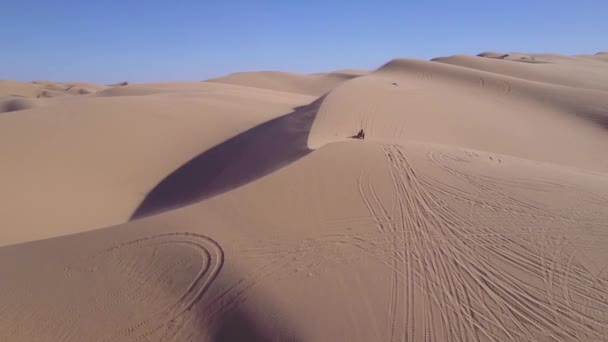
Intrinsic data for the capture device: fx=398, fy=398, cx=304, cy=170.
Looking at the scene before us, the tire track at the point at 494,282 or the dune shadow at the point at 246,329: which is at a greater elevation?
the tire track at the point at 494,282

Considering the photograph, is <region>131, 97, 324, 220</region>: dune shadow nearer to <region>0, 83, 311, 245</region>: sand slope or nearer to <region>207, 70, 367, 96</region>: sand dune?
<region>0, 83, 311, 245</region>: sand slope

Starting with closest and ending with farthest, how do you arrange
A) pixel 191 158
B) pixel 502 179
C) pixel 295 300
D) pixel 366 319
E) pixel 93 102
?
pixel 366 319 < pixel 295 300 < pixel 502 179 < pixel 191 158 < pixel 93 102

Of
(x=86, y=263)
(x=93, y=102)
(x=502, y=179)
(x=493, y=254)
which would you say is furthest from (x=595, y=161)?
(x=93, y=102)

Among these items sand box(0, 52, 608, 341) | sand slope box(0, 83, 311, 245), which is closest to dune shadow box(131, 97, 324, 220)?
sand box(0, 52, 608, 341)

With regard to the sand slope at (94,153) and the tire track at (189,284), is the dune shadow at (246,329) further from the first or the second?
the sand slope at (94,153)

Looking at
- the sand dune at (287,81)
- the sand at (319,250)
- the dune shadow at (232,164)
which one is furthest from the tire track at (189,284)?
the sand dune at (287,81)

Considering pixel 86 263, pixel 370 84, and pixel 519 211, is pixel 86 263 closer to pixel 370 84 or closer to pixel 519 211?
pixel 519 211

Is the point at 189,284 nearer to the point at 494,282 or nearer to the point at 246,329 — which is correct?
the point at 246,329

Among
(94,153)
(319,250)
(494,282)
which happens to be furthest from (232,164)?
(494,282)
